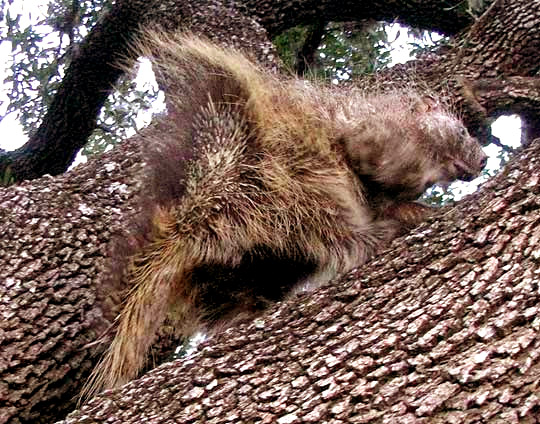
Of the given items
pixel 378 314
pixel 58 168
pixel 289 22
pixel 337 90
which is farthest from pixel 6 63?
pixel 378 314

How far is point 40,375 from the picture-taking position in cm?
171

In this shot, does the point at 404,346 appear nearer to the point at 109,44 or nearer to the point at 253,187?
the point at 253,187

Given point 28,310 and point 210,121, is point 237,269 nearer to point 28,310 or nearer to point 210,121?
point 210,121

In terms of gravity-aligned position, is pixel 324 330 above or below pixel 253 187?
below

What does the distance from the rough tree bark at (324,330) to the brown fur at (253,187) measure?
6.1 inches

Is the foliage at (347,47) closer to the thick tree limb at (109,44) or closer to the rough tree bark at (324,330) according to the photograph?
the thick tree limb at (109,44)

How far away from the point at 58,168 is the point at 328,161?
165cm

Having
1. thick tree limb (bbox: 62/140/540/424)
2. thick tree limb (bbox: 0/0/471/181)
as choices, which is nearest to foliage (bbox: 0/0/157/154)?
thick tree limb (bbox: 0/0/471/181)

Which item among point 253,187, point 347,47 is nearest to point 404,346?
point 253,187

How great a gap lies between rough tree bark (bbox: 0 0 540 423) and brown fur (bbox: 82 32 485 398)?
154 millimetres

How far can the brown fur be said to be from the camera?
168 cm

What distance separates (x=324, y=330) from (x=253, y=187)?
470 mm

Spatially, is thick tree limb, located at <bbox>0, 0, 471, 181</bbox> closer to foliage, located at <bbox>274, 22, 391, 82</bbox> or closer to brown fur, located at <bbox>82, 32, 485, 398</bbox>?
foliage, located at <bbox>274, 22, 391, 82</bbox>

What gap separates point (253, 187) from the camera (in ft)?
5.80
